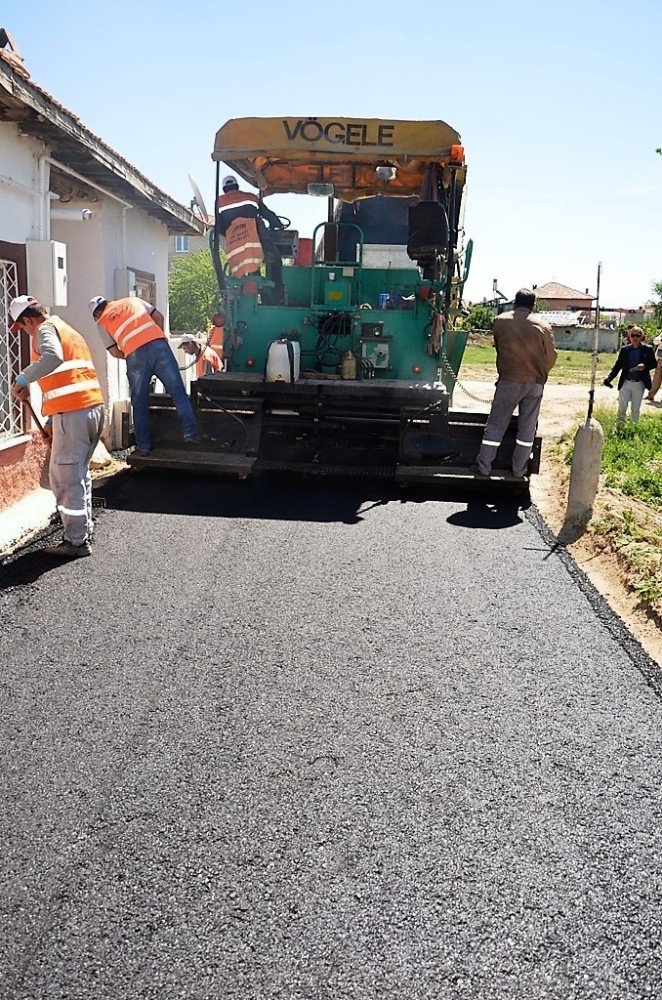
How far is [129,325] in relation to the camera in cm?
782

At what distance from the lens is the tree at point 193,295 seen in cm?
3688

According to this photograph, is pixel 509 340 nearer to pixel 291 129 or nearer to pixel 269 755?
pixel 291 129

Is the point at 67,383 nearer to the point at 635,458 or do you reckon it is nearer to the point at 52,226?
the point at 52,226

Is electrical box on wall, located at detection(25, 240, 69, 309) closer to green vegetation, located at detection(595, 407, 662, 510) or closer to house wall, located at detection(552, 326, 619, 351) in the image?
green vegetation, located at detection(595, 407, 662, 510)

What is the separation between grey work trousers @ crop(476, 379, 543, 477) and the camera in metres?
8.03

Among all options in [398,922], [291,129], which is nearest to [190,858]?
[398,922]

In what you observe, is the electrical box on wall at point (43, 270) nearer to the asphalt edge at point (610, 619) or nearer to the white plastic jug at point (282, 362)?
the white plastic jug at point (282, 362)

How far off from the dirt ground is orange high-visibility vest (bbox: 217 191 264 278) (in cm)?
266

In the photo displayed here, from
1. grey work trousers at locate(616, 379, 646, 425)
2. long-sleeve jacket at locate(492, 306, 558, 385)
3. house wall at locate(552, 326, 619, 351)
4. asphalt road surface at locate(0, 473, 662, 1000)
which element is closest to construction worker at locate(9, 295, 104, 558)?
asphalt road surface at locate(0, 473, 662, 1000)

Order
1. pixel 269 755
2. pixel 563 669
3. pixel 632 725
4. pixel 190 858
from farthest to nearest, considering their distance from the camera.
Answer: pixel 563 669
pixel 632 725
pixel 269 755
pixel 190 858

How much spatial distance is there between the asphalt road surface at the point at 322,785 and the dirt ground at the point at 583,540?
0.28 meters

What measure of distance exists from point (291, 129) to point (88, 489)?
13.9 feet

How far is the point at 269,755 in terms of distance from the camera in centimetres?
337

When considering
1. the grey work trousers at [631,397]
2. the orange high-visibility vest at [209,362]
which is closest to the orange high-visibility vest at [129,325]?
the orange high-visibility vest at [209,362]
